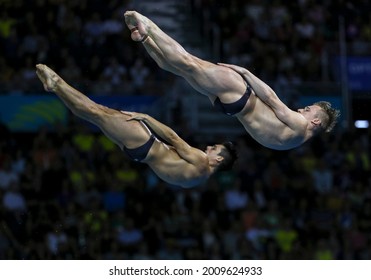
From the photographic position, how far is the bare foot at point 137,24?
11.4 metres

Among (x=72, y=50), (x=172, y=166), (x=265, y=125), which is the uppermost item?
(x=72, y=50)

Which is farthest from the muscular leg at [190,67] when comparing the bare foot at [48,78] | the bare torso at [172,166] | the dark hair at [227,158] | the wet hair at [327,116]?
the wet hair at [327,116]

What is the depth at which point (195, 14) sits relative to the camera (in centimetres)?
2008

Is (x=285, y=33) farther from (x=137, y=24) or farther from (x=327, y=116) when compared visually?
(x=137, y=24)

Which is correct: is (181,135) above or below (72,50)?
below

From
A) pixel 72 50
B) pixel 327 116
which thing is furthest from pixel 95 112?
pixel 72 50

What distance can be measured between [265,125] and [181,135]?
19.9 feet

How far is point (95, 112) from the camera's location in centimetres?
1177

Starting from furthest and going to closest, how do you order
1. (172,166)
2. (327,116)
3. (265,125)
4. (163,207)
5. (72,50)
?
(72,50)
(163,207)
(327,116)
(172,166)
(265,125)

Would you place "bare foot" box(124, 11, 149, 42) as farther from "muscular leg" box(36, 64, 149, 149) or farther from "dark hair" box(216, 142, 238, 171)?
"dark hair" box(216, 142, 238, 171)

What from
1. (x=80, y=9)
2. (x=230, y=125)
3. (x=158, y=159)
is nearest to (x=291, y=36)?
(x=230, y=125)

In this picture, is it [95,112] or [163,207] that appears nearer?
[95,112]

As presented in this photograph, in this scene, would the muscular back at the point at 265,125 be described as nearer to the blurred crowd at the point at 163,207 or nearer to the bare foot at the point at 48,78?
the bare foot at the point at 48,78

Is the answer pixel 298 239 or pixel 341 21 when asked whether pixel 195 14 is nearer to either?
pixel 341 21
